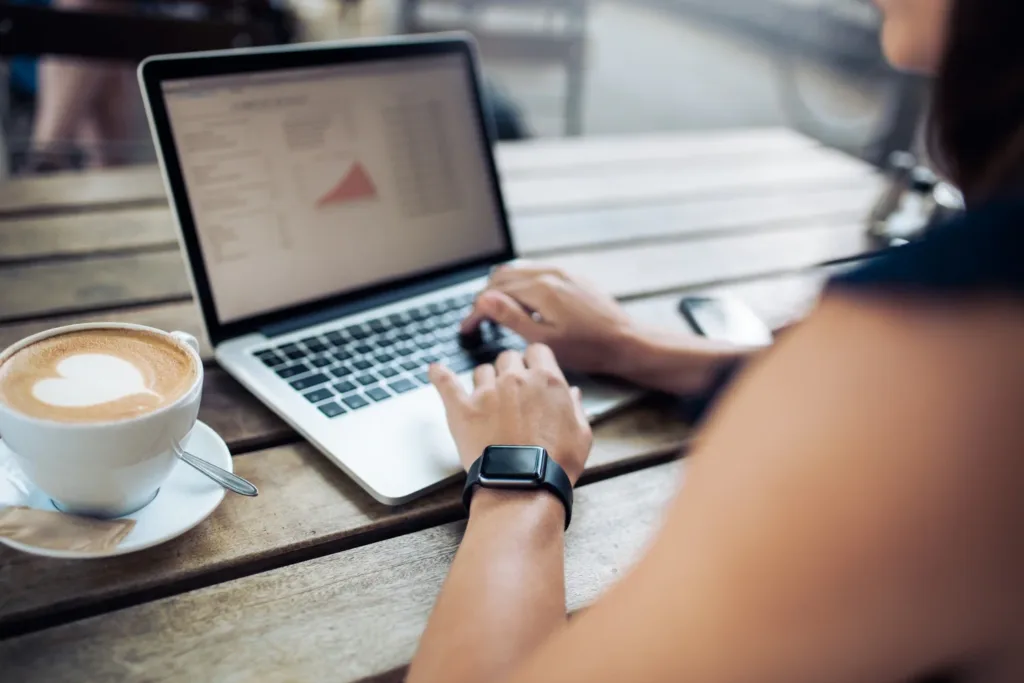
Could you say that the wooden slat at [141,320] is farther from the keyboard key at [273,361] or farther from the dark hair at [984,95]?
the dark hair at [984,95]

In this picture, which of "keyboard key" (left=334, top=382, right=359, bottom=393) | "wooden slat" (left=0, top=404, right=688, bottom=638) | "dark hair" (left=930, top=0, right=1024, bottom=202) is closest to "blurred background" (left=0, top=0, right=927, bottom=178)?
"keyboard key" (left=334, top=382, right=359, bottom=393)

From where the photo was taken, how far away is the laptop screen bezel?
76cm

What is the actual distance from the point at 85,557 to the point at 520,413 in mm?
320

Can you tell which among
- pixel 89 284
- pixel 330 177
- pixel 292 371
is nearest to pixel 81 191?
pixel 89 284

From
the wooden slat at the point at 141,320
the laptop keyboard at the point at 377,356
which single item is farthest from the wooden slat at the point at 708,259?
the wooden slat at the point at 141,320

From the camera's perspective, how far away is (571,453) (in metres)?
0.65

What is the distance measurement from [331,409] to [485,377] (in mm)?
133

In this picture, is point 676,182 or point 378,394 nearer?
point 378,394

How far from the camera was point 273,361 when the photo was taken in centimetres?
77

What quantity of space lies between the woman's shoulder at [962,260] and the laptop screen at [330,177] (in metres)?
0.62

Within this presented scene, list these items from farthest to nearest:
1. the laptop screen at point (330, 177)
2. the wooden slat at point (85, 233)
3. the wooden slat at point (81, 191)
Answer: the wooden slat at point (81, 191) → the wooden slat at point (85, 233) → the laptop screen at point (330, 177)

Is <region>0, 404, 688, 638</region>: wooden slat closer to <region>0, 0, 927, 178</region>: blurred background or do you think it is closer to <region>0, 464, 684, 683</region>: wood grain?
<region>0, 464, 684, 683</region>: wood grain

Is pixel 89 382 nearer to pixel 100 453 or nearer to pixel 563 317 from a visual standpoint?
pixel 100 453

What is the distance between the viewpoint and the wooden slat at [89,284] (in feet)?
2.94
